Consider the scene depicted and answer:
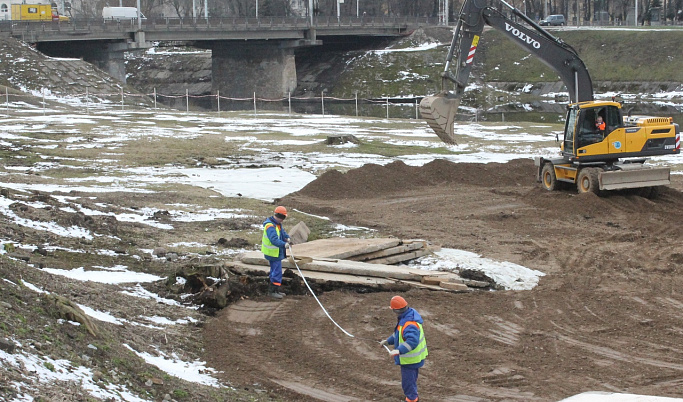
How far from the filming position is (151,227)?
1936 centimetres

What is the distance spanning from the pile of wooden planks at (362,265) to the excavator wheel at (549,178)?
885 centimetres

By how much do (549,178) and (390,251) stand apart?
9713 mm

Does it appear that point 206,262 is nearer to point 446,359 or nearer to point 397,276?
point 397,276

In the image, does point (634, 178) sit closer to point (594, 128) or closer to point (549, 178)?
point (594, 128)

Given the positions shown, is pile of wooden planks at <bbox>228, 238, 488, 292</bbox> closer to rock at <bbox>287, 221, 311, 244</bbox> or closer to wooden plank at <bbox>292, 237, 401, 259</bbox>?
wooden plank at <bbox>292, 237, 401, 259</bbox>

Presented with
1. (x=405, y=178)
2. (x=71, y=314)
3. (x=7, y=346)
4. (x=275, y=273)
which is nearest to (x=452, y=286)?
(x=275, y=273)

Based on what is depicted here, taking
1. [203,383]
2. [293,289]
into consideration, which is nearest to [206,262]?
[293,289]

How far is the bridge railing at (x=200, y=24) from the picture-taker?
71.1 m

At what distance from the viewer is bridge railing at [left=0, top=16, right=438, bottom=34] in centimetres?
7112

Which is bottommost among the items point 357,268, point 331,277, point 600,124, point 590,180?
point 331,277

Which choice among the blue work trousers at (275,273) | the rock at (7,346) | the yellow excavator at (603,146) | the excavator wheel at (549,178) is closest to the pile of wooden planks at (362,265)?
the blue work trousers at (275,273)

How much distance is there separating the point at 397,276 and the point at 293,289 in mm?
1840

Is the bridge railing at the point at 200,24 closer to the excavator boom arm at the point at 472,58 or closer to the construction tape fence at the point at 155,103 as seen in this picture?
the construction tape fence at the point at 155,103

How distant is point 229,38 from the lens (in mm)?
79875
